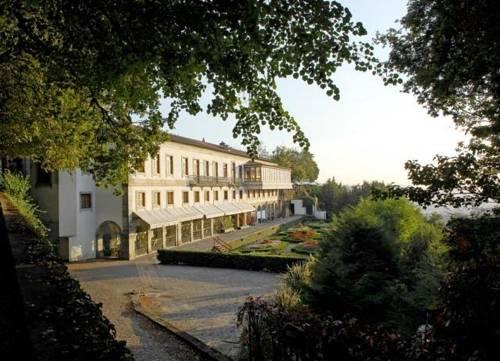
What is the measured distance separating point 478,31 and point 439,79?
2.36 m

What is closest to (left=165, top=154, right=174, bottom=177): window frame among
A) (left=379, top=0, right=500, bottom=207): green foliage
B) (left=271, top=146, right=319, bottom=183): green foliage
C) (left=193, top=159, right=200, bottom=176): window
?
(left=193, top=159, right=200, bottom=176): window

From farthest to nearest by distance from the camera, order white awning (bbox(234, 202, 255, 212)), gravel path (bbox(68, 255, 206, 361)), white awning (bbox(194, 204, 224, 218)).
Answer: white awning (bbox(234, 202, 255, 212)) < white awning (bbox(194, 204, 224, 218)) < gravel path (bbox(68, 255, 206, 361))

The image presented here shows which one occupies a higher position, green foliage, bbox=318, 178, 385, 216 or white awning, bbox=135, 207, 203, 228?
green foliage, bbox=318, 178, 385, 216

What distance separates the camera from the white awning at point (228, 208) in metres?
43.8

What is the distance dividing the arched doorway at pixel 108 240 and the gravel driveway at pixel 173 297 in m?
2.36

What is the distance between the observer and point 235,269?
2503 centimetres

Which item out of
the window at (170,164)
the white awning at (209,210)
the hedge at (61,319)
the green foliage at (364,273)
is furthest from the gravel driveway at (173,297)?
the white awning at (209,210)

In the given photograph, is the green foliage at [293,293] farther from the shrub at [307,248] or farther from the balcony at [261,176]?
the balcony at [261,176]

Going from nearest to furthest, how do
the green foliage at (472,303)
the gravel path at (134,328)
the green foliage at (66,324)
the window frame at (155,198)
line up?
1. the green foliage at (66,324)
2. the green foliage at (472,303)
3. the gravel path at (134,328)
4. the window frame at (155,198)

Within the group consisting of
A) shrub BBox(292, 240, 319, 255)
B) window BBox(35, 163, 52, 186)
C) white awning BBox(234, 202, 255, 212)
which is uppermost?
window BBox(35, 163, 52, 186)

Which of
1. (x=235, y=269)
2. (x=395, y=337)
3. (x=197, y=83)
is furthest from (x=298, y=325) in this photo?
(x=235, y=269)

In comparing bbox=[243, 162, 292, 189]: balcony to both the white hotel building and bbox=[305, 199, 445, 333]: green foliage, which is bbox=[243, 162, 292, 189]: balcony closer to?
the white hotel building

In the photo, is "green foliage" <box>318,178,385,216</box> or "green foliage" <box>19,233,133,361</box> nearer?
"green foliage" <box>19,233,133,361</box>

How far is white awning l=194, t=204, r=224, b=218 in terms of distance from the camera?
129 feet
